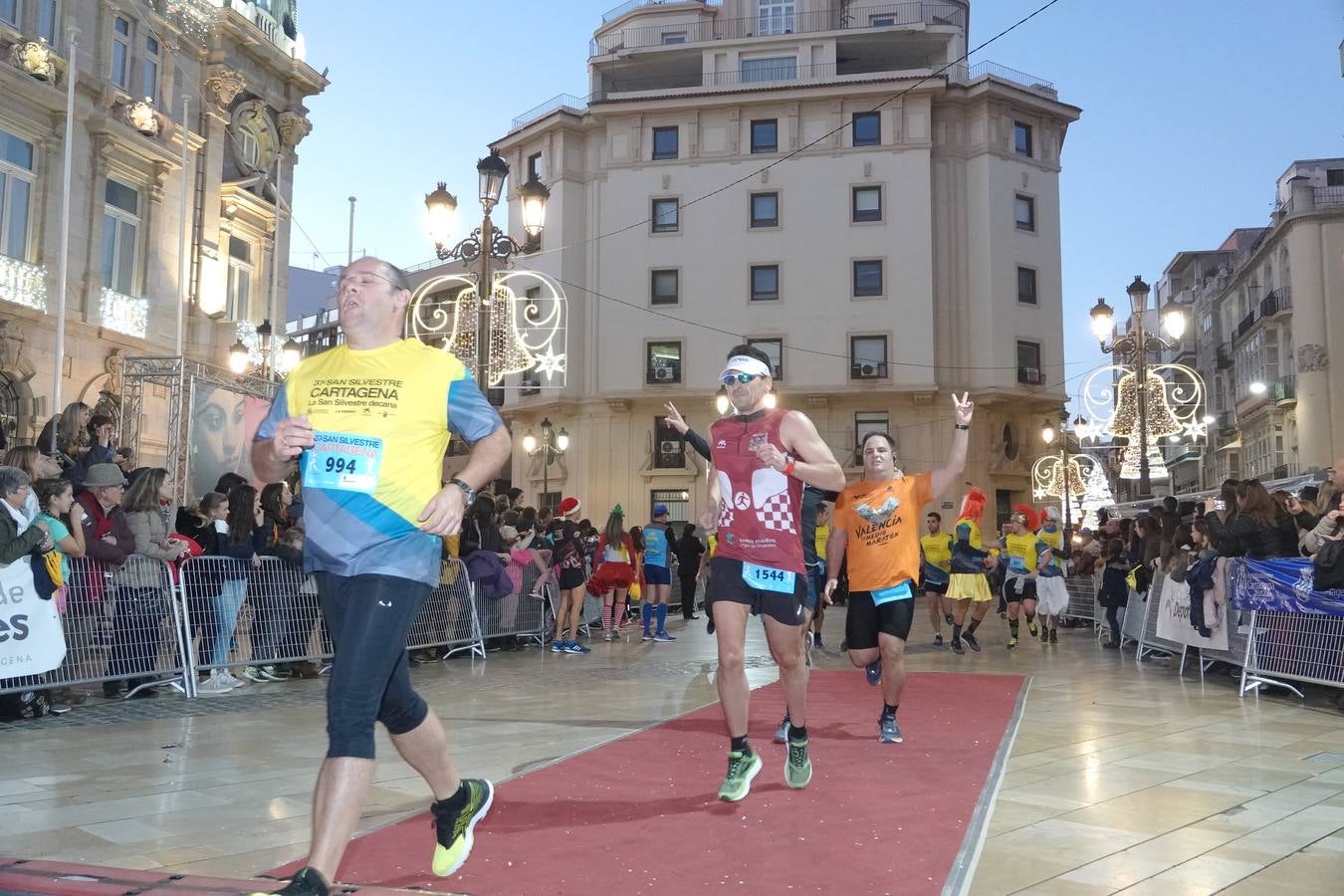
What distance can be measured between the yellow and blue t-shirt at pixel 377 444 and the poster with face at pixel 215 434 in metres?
14.0

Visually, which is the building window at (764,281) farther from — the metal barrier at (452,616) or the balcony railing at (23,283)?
the metal barrier at (452,616)

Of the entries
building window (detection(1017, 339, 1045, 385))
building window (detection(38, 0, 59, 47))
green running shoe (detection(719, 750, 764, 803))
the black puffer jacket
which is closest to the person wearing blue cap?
the black puffer jacket

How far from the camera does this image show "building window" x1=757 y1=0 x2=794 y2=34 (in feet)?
145

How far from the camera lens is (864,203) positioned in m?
40.7

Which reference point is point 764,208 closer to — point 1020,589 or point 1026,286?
point 1026,286

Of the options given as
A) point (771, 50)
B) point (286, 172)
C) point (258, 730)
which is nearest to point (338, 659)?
point (258, 730)

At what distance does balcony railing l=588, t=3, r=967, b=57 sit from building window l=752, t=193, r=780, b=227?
6.65 metres

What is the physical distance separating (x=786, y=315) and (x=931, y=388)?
570cm

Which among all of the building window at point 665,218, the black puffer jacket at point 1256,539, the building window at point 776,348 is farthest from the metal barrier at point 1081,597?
the building window at point 665,218

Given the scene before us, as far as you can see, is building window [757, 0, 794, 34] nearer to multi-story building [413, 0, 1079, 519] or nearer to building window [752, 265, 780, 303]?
multi-story building [413, 0, 1079, 519]

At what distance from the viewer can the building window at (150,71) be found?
74.1 feet

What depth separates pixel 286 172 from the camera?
2812cm

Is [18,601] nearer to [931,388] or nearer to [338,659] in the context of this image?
[338,659]

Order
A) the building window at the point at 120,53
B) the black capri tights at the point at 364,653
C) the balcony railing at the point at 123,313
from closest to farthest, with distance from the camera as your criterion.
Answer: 1. the black capri tights at the point at 364,653
2. the balcony railing at the point at 123,313
3. the building window at the point at 120,53
